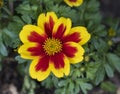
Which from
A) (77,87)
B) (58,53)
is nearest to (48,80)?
(77,87)

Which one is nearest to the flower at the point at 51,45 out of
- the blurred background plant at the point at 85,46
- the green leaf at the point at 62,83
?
the blurred background plant at the point at 85,46

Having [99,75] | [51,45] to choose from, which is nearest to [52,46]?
[51,45]

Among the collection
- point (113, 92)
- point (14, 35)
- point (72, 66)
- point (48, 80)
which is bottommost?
point (113, 92)

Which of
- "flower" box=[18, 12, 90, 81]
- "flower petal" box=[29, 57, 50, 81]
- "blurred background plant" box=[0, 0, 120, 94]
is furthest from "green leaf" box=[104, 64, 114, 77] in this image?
"flower petal" box=[29, 57, 50, 81]

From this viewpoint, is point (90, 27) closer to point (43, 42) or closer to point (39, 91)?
point (43, 42)

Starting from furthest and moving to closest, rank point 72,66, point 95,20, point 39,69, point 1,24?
point 95,20
point 1,24
point 72,66
point 39,69

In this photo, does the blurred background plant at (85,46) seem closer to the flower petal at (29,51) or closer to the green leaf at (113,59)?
the green leaf at (113,59)
